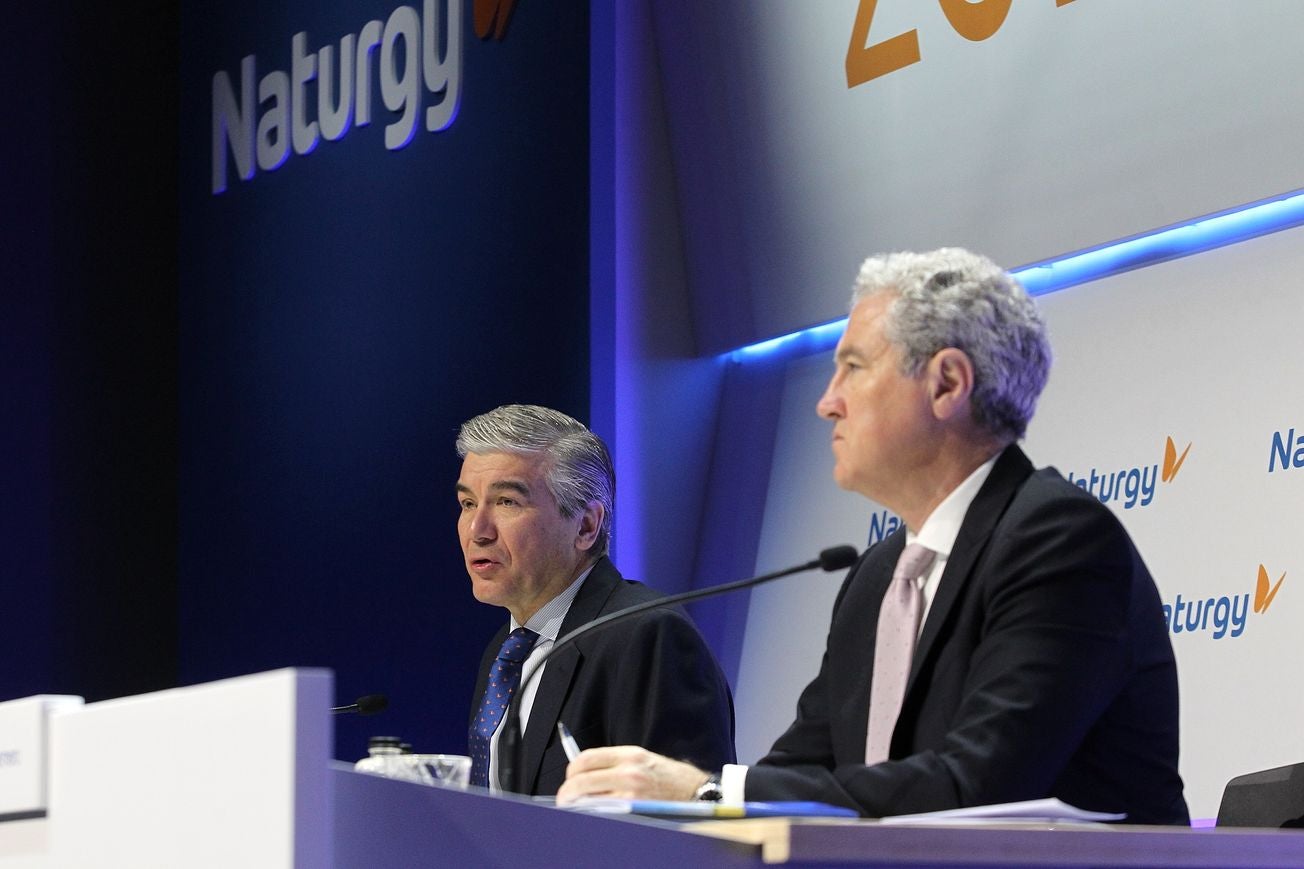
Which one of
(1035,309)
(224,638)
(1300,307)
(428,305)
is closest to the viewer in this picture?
(1035,309)

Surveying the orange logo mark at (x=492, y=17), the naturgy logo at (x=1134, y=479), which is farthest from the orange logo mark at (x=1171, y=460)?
the orange logo mark at (x=492, y=17)

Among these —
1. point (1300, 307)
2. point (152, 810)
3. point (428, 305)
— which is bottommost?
point (152, 810)

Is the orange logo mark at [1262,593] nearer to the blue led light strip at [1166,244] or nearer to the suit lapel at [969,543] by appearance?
the blue led light strip at [1166,244]

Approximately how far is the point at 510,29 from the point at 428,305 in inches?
31.7

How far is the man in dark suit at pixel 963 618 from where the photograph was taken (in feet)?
6.04

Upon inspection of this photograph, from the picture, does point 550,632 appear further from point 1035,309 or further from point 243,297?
point 243,297

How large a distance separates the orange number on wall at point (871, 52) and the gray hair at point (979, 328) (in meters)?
1.81

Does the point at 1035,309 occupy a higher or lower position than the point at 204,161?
lower

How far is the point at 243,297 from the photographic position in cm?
576

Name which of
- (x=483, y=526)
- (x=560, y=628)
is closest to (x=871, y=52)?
(x=483, y=526)

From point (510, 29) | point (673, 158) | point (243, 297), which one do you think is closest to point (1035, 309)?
point (673, 158)

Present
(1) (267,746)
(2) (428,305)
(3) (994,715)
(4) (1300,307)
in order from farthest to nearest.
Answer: (2) (428,305) < (4) (1300,307) < (3) (994,715) < (1) (267,746)

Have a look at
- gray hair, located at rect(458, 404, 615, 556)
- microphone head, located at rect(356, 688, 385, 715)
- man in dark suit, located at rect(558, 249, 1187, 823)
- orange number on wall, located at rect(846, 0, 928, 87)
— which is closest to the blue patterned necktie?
gray hair, located at rect(458, 404, 615, 556)

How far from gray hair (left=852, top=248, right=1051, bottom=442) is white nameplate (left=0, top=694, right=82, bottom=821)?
1182 mm
